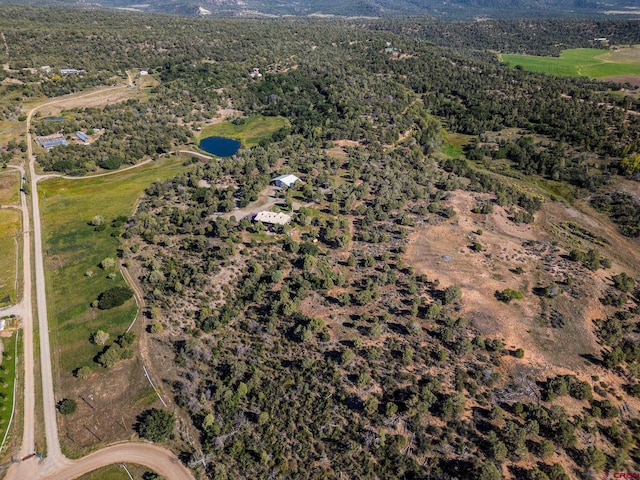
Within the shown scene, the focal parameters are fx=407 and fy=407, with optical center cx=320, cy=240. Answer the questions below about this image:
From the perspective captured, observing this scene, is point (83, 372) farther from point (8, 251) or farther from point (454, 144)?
point (454, 144)

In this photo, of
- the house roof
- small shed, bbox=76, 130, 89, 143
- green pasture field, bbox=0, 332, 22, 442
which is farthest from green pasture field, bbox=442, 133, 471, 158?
green pasture field, bbox=0, 332, 22, 442

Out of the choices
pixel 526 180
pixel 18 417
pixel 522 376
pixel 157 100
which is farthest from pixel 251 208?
pixel 157 100

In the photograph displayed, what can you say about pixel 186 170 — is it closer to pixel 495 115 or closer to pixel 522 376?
pixel 522 376

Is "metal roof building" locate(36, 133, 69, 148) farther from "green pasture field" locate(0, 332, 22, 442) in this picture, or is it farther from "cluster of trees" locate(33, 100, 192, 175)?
"green pasture field" locate(0, 332, 22, 442)

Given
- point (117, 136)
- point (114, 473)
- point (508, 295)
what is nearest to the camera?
point (114, 473)

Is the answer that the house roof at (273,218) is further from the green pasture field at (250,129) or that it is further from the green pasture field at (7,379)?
the green pasture field at (250,129)

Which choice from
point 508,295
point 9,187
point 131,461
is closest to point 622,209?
point 508,295
